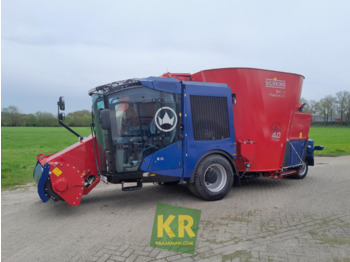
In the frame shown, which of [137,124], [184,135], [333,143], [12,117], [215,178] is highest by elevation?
[12,117]

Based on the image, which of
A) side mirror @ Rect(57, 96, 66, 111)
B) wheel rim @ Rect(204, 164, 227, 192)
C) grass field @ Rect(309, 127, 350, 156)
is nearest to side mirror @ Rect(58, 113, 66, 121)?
side mirror @ Rect(57, 96, 66, 111)

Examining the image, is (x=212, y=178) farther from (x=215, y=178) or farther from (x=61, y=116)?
(x=61, y=116)

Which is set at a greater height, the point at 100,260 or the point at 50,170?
the point at 50,170

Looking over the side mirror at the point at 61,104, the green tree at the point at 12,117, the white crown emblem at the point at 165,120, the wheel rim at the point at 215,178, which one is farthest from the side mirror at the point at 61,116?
the green tree at the point at 12,117

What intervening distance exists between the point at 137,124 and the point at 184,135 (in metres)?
1.06

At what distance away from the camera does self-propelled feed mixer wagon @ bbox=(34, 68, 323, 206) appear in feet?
18.6

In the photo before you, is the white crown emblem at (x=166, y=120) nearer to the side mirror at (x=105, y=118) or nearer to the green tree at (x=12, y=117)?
the side mirror at (x=105, y=118)

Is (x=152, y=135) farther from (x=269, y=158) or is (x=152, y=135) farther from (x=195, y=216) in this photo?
(x=269, y=158)

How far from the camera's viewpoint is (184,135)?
617 cm

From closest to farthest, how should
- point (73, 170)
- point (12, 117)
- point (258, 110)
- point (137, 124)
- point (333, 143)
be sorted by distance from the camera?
1. point (73, 170)
2. point (137, 124)
3. point (258, 110)
4. point (333, 143)
5. point (12, 117)

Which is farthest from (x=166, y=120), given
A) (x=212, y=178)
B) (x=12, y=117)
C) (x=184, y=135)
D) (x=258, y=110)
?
(x=12, y=117)

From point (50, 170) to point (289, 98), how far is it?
6.06 meters

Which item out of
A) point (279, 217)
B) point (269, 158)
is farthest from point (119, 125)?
point (269, 158)

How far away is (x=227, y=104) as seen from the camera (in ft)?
22.2
